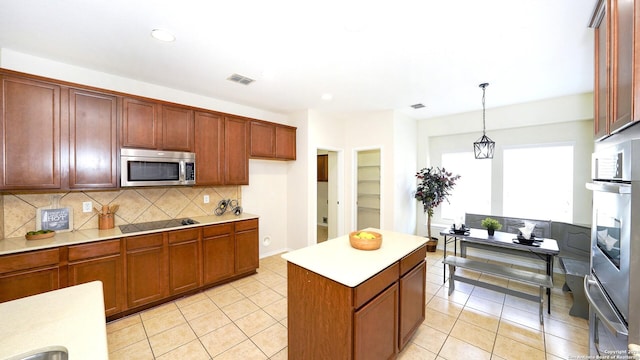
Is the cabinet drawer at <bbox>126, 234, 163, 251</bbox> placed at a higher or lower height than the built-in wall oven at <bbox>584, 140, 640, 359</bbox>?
lower

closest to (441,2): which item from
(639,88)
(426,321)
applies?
(639,88)

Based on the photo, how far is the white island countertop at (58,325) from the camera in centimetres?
86

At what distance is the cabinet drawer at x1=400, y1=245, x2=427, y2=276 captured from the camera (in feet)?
6.26

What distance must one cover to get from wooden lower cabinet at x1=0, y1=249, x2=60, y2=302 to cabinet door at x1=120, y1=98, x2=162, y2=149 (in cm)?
123

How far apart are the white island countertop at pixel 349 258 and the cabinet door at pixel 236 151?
2.03 meters

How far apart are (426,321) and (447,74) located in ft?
9.18

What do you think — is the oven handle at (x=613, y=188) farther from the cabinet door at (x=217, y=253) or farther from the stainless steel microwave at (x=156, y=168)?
the stainless steel microwave at (x=156, y=168)

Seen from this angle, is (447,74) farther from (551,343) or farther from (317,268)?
(551,343)

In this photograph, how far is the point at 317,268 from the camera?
5.27 ft

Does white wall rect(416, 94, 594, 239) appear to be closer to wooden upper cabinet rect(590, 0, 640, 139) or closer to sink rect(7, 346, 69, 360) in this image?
wooden upper cabinet rect(590, 0, 640, 139)

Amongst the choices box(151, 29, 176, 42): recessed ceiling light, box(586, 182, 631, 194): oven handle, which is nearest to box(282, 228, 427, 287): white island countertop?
box(586, 182, 631, 194): oven handle

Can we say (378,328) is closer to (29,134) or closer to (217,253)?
(217,253)

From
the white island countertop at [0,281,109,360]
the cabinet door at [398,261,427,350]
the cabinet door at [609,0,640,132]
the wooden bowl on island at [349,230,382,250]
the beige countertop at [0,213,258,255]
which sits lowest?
the cabinet door at [398,261,427,350]

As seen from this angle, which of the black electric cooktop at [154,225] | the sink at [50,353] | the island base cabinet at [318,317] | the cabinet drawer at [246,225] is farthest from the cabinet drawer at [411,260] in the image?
the black electric cooktop at [154,225]
